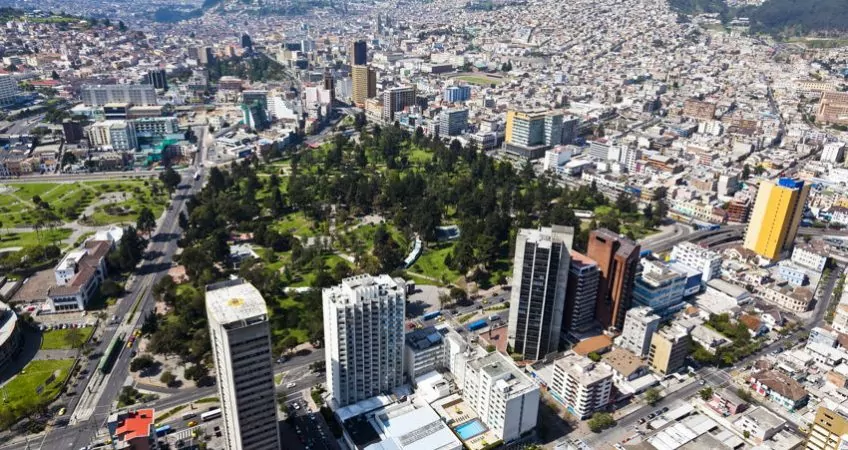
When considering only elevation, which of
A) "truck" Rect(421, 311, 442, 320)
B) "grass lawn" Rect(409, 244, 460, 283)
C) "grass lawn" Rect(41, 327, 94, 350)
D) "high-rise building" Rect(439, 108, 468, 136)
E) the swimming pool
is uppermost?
"high-rise building" Rect(439, 108, 468, 136)

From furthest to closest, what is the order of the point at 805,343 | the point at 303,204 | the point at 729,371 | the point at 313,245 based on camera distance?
1. the point at 303,204
2. the point at 313,245
3. the point at 805,343
4. the point at 729,371

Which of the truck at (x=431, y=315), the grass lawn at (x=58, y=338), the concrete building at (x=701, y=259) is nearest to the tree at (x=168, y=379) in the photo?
the grass lawn at (x=58, y=338)

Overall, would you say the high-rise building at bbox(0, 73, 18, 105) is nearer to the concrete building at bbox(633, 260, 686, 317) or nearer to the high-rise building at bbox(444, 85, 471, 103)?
the high-rise building at bbox(444, 85, 471, 103)

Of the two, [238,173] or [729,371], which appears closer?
[729,371]

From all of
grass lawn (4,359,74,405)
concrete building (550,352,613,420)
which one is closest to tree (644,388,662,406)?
concrete building (550,352,613,420)

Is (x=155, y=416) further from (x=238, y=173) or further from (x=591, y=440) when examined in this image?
(x=238, y=173)

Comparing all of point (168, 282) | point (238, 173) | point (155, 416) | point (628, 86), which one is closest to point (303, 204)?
point (238, 173)
